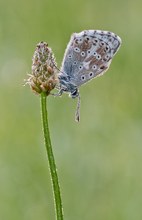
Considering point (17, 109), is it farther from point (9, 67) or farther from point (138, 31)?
point (138, 31)

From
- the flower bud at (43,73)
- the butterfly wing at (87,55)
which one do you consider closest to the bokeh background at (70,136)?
the butterfly wing at (87,55)

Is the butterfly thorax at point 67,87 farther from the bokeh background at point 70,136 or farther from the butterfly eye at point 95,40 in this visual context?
the bokeh background at point 70,136

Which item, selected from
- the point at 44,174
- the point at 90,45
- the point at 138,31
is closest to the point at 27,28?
the point at 138,31

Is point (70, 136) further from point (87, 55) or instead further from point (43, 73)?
point (43, 73)

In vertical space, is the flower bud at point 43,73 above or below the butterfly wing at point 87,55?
below

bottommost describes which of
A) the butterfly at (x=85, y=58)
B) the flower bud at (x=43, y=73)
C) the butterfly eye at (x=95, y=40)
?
the flower bud at (x=43, y=73)

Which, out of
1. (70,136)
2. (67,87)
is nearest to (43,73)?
(67,87)
